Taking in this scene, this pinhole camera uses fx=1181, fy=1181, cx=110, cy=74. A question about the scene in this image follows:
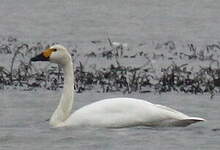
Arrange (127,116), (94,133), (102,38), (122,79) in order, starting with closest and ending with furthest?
(94,133)
(127,116)
(122,79)
(102,38)

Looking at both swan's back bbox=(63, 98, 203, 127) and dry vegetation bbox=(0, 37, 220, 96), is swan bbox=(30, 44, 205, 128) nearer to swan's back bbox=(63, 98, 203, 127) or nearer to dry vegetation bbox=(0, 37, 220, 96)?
swan's back bbox=(63, 98, 203, 127)

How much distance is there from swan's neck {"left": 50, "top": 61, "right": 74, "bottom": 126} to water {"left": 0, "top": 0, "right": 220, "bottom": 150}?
7.9 inches

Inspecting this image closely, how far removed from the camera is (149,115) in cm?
1327

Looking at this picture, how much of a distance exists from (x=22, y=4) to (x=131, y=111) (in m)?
21.8

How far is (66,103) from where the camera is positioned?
14.0m

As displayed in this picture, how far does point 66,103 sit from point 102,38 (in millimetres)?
12309

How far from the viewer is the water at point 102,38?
12602mm

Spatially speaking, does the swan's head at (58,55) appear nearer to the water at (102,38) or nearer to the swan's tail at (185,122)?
the water at (102,38)

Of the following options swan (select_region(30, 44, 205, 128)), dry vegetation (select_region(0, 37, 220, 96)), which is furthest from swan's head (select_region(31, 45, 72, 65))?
dry vegetation (select_region(0, 37, 220, 96))

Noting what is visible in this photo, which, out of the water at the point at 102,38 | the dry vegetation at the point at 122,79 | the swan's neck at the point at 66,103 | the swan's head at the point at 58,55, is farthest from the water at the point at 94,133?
the swan's head at the point at 58,55

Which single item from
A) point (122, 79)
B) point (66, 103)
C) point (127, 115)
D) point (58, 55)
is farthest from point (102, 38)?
point (127, 115)

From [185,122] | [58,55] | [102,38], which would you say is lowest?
[185,122]

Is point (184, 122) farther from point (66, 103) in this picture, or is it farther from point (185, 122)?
point (66, 103)

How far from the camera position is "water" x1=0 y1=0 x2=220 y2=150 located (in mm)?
12602
